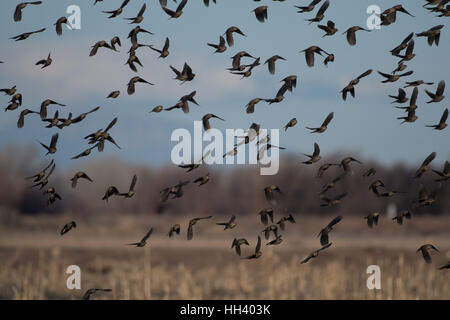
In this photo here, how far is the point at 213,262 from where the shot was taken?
119 ft

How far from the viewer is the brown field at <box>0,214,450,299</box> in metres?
23.3

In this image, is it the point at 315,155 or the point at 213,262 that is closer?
the point at 315,155

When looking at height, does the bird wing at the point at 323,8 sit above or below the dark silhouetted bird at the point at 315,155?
above

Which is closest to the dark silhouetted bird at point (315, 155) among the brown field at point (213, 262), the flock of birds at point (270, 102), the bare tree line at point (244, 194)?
the flock of birds at point (270, 102)

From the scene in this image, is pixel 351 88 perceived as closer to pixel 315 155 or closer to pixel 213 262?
pixel 315 155

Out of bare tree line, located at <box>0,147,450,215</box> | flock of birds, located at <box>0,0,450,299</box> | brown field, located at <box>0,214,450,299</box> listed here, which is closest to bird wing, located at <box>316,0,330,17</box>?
flock of birds, located at <box>0,0,450,299</box>

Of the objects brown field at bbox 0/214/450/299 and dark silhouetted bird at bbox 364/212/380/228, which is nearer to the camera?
dark silhouetted bird at bbox 364/212/380/228

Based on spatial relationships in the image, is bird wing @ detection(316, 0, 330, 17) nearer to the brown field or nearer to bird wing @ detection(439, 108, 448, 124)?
bird wing @ detection(439, 108, 448, 124)

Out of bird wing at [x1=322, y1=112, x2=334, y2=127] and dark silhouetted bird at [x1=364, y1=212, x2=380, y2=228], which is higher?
bird wing at [x1=322, y1=112, x2=334, y2=127]

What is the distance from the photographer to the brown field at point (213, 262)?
76.5ft

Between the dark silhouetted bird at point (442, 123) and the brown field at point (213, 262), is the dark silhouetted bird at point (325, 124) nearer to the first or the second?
the dark silhouetted bird at point (442, 123)

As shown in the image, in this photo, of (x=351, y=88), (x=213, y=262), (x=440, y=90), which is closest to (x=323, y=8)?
(x=351, y=88)
